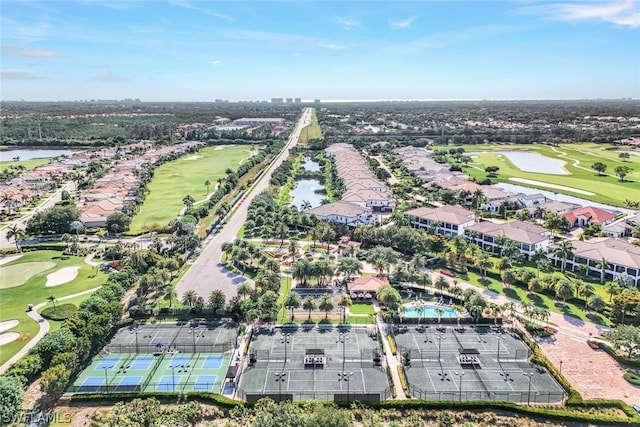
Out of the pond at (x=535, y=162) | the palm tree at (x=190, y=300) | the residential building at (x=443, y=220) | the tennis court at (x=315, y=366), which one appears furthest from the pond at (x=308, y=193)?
the pond at (x=535, y=162)

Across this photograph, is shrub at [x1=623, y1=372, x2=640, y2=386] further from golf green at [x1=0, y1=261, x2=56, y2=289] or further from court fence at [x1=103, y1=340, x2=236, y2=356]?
golf green at [x1=0, y1=261, x2=56, y2=289]

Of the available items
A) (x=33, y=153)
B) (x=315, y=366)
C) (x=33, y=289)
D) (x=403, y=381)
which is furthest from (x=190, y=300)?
(x=33, y=153)

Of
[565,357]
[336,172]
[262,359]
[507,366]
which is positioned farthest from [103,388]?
[336,172]

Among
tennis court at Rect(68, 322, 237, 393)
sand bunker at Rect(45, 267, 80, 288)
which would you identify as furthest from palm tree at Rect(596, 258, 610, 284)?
sand bunker at Rect(45, 267, 80, 288)

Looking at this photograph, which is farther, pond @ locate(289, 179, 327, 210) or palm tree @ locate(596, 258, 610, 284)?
pond @ locate(289, 179, 327, 210)

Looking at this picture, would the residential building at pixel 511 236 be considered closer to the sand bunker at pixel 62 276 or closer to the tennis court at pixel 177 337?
the tennis court at pixel 177 337

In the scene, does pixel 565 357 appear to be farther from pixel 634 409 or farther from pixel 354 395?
pixel 354 395

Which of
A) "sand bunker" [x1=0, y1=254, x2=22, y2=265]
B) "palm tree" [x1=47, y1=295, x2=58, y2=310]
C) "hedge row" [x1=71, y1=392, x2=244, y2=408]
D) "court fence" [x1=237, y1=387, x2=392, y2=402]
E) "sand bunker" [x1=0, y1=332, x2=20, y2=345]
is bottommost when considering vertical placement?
"court fence" [x1=237, y1=387, x2=392, y2=402]

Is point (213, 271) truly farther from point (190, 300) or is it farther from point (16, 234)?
point (16, 234)

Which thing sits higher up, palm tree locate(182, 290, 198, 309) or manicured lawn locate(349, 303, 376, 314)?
palm tree locate(182, 290, 198, 309)
